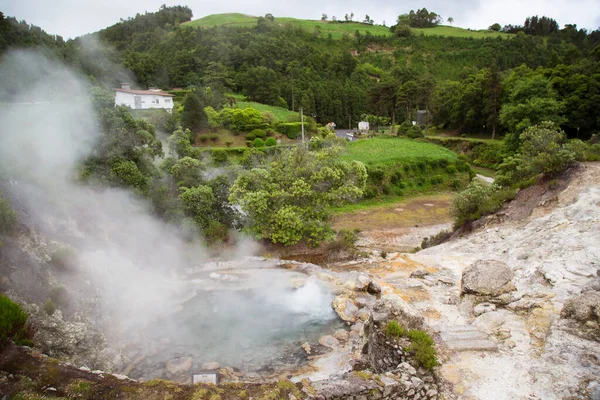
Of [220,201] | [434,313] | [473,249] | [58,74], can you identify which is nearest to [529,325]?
[434,313]

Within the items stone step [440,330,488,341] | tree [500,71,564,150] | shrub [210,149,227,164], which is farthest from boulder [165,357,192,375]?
tree [500,71,564,150]

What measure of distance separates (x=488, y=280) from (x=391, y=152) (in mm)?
23291

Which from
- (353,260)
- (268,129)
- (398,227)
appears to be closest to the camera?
(353,260)

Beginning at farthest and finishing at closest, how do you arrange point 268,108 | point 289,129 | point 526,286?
point 268,108
point 289,129
point 526,286

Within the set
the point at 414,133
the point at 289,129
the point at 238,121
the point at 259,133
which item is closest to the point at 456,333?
the point at 259,133

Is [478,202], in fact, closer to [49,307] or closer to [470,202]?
Answer: [470,202]

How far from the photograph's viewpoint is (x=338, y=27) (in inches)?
4018

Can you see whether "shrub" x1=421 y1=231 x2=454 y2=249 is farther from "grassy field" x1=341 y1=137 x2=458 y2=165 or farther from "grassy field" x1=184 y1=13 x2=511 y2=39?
"grassy field" x1=184 y1=13 x2=511 y2=39

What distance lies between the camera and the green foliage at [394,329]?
728 centimetres

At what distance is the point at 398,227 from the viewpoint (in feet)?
69.8

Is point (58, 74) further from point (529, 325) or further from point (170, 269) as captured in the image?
point (529, 325)

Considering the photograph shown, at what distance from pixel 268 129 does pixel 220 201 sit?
20589mm

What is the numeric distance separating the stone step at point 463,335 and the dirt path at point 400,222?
386 inches

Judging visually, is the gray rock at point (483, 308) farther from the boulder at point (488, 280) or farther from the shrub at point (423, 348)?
the shrub at point (423, 348)
